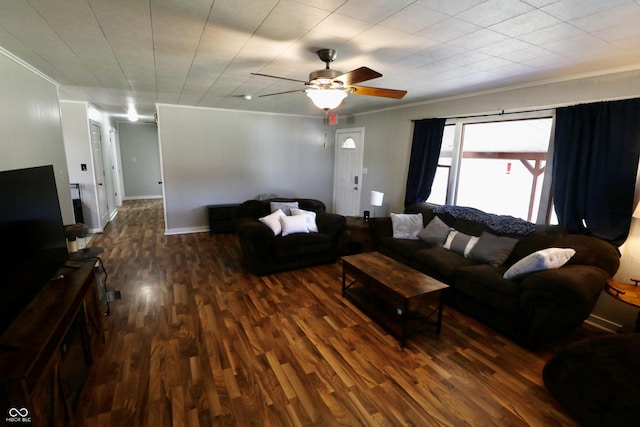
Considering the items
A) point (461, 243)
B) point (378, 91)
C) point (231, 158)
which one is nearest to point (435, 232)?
point (461, 243)

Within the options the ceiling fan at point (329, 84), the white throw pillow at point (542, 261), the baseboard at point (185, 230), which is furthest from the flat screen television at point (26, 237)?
the baseboard at point (185, 230)

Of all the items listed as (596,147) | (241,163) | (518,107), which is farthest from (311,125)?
(596,147)

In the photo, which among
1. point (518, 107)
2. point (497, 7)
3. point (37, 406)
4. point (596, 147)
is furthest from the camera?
point (518, 107)

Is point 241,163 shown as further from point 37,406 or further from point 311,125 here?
point 37,406

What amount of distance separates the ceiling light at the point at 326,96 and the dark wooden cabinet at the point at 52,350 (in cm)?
218

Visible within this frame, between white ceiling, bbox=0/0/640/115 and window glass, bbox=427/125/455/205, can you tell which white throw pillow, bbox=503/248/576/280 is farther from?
window glass, bbox=427/125/455/205

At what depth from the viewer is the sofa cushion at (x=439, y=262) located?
3154 millimetres

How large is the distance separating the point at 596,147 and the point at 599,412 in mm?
2300

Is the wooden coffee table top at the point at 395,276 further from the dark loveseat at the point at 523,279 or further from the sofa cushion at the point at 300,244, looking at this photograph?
the sofa cushion at the point at 300,244

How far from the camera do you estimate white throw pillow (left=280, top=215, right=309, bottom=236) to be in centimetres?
407

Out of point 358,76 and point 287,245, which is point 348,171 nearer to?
point 287,245

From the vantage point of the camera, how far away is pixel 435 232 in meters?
3.92

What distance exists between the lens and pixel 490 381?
216 cm

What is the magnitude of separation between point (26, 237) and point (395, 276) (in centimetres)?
269
